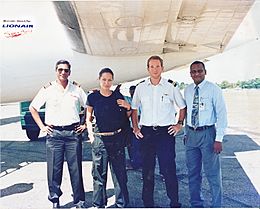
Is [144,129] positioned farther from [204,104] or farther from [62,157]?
[62,157]

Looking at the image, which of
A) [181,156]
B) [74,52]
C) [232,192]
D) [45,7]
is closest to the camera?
[232,192]

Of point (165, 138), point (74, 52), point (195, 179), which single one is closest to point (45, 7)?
point (74, 52)

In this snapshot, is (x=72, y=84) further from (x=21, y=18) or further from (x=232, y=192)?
(x=232, y=192)

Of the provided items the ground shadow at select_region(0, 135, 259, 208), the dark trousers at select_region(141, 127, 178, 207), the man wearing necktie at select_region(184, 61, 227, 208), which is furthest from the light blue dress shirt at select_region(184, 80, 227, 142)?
the ground shadow at select_region(0, 135, 259, 208)

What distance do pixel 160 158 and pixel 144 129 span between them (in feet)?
1.07

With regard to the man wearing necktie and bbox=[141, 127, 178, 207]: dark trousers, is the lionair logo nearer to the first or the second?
bbox=[141, 127, 178, 207]: dark trousers

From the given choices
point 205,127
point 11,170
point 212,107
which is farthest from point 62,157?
point 11,170

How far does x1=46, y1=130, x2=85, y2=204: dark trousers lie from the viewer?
308 cm

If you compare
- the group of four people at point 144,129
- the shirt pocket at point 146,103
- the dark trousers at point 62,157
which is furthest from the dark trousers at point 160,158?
the dark trousers at point 62,157

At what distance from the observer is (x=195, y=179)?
310 cm

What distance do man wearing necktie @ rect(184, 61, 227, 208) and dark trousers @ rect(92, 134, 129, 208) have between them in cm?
70

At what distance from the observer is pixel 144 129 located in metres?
3.07

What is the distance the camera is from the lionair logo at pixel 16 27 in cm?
395

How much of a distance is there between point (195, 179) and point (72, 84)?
5.21 feet
